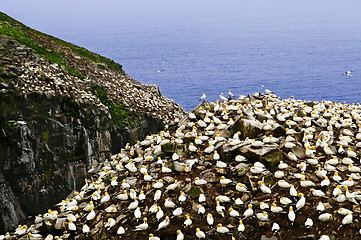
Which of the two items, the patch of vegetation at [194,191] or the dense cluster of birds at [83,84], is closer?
the patch of vegetation at [194,191]

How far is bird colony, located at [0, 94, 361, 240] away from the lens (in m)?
16.7

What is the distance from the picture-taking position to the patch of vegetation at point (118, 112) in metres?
49.3

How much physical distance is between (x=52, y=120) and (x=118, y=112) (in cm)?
1124

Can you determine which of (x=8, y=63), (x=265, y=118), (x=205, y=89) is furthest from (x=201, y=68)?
(x=265, y=118)

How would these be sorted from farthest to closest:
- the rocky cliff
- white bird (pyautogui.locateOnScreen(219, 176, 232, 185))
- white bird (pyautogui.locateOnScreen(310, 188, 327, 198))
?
the rocky cliff
white bird (pyautogui.locateOnScreen(219, 176, 232, 185))
white bird (pyautogui.locateOnScreen(310, 188, 327, 198))

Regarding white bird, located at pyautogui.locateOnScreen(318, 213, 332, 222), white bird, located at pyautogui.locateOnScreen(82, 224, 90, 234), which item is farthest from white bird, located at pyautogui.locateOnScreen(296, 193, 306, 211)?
white bird, located at pyautogui.locateOnScreen(82, 224, 90, 234)

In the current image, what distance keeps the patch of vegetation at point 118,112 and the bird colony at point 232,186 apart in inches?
1016

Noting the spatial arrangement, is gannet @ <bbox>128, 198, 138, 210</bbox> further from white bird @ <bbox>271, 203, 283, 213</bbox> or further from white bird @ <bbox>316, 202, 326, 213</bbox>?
white bird @ <bbox>316, 202, 326, 213</bbox>

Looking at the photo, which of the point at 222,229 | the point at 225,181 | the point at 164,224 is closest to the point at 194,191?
the point at 225,181

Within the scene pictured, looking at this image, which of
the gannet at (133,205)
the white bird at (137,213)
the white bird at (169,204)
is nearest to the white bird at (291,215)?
the white bird at (169,204)

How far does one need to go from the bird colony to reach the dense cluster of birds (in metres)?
23.2

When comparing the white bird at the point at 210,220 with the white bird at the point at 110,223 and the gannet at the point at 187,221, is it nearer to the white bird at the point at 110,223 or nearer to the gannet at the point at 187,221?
the gannet at the point at 187,221

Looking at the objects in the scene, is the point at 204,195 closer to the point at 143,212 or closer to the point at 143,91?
the point at 143,212

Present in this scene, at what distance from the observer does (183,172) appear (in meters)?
19.9
